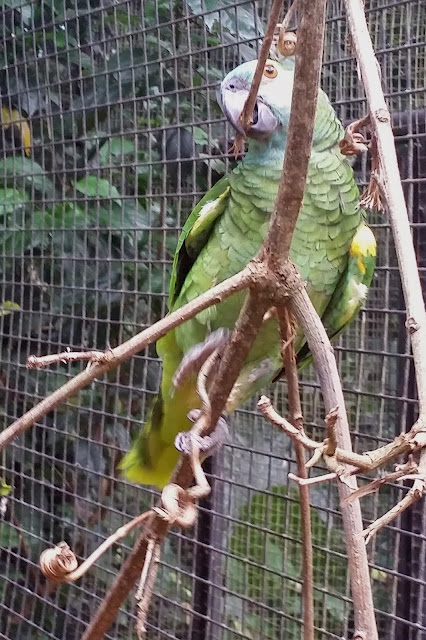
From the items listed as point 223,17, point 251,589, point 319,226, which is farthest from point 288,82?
point 251,589

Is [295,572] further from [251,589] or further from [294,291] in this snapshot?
[294,291]

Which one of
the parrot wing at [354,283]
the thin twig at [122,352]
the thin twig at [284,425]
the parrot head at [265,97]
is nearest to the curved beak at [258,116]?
the parrot head at [265,97]

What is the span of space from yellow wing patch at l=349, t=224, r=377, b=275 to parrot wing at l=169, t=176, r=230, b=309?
18 cm

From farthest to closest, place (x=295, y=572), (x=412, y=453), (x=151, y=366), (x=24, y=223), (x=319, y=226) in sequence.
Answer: (x=24, y=223) → (x=151, y=366) → (x=295, y=572) → (x=319, y=226) → (x=412, y=453)

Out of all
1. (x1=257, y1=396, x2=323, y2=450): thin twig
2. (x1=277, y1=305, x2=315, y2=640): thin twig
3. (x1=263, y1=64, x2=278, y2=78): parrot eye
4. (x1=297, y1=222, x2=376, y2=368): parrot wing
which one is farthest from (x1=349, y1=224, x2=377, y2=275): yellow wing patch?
(x1=257, y1=396, x2=323, y2=450): thin twig

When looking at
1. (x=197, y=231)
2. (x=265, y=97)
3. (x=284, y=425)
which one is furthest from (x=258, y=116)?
(x=284, y=425)

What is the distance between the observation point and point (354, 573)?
28cm

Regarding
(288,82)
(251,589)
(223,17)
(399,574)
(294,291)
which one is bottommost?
(251,589)

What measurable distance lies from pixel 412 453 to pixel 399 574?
2.30 feet

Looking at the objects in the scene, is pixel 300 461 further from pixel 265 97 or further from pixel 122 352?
pixel 265 97

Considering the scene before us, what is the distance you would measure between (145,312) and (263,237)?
21.8 inches

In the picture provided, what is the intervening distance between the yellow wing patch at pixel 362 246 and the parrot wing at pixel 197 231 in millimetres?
176

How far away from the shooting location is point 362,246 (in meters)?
0.80

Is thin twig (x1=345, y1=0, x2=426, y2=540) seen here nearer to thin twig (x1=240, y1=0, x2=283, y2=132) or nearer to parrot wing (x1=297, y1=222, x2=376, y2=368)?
thin twig (x1=240, y1=0, x2=283, y2=132)
